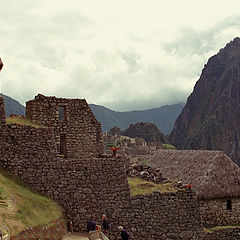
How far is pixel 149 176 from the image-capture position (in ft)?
59.2

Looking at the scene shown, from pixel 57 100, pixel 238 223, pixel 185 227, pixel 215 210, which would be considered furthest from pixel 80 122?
pixel 238 223

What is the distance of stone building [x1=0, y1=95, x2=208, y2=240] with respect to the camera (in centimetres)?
1348

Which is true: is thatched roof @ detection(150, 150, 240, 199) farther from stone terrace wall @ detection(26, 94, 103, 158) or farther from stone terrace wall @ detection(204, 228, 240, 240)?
stone terrace wall @ detection(26, 94, 103, 158)

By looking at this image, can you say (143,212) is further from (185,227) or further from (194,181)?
(194,181)

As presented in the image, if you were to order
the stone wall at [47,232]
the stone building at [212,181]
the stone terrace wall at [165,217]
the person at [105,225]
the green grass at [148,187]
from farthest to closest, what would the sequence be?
1. the stone building at [212,181]
2. the green grass at [148,187]
3. the stone terrace wall at [165,217]
4. the person at [105,225]
5. the stone wall at [47,232]

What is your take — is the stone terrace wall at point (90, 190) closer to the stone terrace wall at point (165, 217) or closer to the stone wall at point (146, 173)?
the stone terrace wall at point (165, 217)

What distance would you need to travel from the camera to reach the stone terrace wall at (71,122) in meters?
16.3

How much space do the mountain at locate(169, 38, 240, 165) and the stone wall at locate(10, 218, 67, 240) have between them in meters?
97.8

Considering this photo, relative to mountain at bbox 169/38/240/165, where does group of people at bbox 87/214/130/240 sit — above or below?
below

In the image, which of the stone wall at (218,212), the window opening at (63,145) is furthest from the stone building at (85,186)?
the stone wall at (218,212)

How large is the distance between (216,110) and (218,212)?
4345 inches

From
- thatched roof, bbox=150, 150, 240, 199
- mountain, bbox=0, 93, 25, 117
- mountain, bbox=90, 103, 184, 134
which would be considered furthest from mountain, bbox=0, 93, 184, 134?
thatched roof, bbox=150, 150, 240, 199

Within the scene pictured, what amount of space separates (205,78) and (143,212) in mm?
132597

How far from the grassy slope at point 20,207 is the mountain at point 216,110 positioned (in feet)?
321
